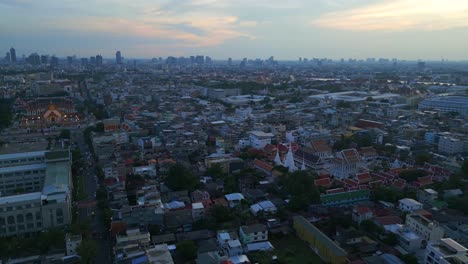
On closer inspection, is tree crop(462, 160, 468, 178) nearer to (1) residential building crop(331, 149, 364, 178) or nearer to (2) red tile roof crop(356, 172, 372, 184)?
(1) residential building crop(331, 149, 364, 178)

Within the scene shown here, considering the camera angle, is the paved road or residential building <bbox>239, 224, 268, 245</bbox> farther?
residential building <bbox>239, 224, 268, 245</bbox>

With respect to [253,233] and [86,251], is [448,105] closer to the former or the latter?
[253,233]

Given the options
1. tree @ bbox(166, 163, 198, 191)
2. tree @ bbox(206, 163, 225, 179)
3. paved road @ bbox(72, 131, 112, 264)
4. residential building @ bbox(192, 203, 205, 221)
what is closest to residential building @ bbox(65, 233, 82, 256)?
paved road @ bbox(72, 131, 112, 264)

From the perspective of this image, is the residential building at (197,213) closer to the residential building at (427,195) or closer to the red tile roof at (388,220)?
the red tile roof at (388,220)

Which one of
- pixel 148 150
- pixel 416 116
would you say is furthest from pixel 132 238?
pixel 416 116

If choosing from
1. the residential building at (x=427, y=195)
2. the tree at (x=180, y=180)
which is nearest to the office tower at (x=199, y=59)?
the tree at (x=180, y=180)
